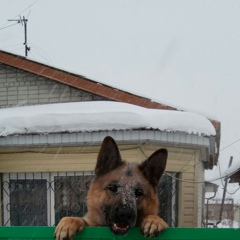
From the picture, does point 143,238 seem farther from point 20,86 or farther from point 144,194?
point 20,86

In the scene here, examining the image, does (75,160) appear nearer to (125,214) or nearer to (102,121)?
(102,121)

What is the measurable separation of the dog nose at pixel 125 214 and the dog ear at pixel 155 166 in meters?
0.47

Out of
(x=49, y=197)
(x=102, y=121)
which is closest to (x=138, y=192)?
(x=102, y=121)

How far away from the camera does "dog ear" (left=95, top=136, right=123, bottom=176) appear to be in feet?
8.55

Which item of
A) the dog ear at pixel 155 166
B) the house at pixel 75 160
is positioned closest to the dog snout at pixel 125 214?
the dog ear at pixel 155 166

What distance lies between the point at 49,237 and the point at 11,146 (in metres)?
4.96

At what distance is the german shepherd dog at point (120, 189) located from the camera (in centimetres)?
231

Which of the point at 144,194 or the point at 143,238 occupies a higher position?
the point at 144,194

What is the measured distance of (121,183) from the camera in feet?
8.32

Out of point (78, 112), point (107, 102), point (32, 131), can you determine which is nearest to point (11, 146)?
point (32, 131)

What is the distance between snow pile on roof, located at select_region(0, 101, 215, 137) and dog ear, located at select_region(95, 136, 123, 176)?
343cm

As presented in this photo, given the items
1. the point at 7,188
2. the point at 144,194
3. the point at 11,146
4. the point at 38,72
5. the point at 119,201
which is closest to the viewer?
the point at 119,201

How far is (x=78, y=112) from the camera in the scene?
6812 mm

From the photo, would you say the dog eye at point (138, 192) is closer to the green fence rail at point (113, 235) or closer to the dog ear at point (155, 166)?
the dog ear at point (155, 166)
